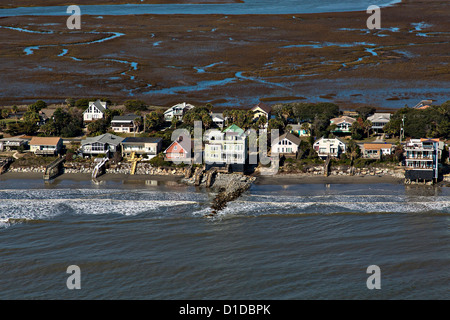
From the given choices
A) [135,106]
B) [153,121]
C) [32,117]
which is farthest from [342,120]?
[32,117]

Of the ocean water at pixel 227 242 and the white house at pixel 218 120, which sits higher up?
the white house at pixel 218 120

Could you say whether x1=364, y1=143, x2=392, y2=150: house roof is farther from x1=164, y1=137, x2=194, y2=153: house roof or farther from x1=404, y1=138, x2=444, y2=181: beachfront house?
x1=164, y1=137, x2=194, y2=153: house roof

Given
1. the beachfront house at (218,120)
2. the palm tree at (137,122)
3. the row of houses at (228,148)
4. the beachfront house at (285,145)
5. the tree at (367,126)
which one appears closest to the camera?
the row of houses at (228,148)

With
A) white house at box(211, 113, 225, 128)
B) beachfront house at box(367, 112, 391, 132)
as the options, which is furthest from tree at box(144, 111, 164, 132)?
beachfront house at box(367, 112, 391, 132)

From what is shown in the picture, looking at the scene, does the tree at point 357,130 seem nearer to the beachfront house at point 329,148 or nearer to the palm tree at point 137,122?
the beachfront house at point 329,148

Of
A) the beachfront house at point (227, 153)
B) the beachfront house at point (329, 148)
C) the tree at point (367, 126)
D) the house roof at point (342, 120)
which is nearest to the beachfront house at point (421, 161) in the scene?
the beachfront house at point (329, 148)

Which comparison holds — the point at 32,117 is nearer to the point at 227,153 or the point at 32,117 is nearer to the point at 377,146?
the point at 227,153
